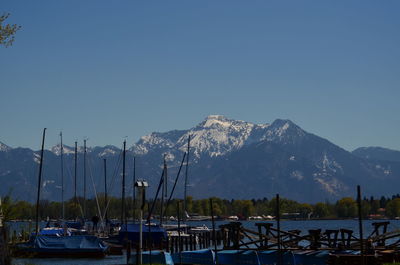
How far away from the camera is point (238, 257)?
176ft

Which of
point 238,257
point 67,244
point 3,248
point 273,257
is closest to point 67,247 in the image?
point 67,244

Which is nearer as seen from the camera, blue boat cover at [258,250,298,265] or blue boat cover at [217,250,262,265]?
blue boat cover at [258,250,298,265]

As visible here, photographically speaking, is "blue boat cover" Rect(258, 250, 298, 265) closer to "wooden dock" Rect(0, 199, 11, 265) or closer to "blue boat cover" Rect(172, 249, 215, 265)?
"blue boat cover" Rect(172, 249, 215, 265)

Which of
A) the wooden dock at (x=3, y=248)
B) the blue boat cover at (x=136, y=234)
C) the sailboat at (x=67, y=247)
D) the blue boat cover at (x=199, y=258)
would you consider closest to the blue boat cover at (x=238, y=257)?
the blue boat cover at (x=199, y=258)

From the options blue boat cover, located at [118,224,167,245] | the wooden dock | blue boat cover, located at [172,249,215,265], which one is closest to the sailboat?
blue boat cover, located at [118,224,167,245]

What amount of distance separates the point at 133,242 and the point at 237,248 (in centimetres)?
3813

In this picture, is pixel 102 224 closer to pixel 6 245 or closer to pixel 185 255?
pixel 185 255

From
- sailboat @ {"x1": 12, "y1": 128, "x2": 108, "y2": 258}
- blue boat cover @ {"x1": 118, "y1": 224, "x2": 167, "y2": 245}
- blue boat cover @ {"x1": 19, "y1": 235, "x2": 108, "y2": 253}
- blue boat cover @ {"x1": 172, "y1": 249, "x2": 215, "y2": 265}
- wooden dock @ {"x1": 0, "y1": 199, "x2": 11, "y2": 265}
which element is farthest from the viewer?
blue boat cover @ {"x1": 118, "y1": 224, "x2": 167, "y2": 245}

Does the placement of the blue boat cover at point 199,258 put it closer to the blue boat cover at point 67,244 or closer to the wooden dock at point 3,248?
the blue boat cover at point 67,244

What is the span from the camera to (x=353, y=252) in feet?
173

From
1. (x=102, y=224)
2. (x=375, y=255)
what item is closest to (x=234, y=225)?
(x=375, y=255)

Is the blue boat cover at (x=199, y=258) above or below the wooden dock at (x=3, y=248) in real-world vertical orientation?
below

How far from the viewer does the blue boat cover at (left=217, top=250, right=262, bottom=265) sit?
53.4 meters

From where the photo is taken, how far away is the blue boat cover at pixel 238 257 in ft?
175
